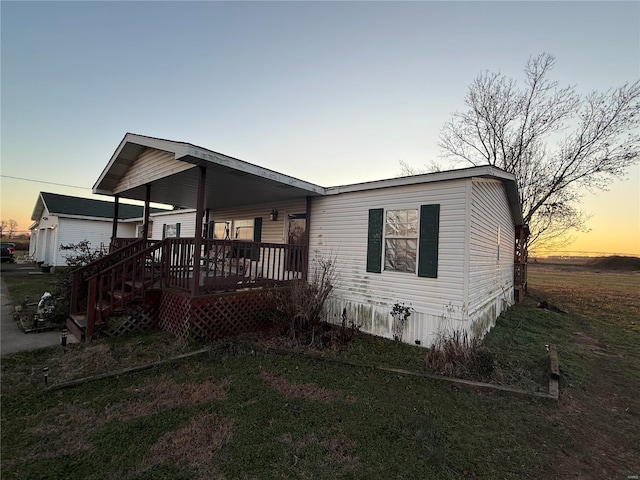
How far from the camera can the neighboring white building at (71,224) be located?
57.9 feet

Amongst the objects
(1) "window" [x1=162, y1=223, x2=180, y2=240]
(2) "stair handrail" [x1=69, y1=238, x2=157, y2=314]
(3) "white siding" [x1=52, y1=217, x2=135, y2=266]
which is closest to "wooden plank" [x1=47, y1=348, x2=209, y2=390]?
(2) "stair handrail" [x1=69, y1=238, x2=157, y2=314]

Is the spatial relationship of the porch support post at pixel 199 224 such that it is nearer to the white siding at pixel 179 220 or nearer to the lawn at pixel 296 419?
the lawn at pixel 296 419

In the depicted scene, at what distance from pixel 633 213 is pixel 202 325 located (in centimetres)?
2082

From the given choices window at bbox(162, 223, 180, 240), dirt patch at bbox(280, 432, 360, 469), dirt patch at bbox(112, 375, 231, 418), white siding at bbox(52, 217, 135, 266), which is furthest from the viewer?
white siding at bbox(52, 217, 135, 266)

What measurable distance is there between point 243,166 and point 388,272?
3782mm

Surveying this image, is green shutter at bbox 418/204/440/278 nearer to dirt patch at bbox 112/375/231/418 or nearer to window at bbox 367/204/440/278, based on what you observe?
window at bbox 367/204/440/278

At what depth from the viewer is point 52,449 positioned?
2.51 m

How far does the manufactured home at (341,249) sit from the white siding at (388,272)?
0.07 ft

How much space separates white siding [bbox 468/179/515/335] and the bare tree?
8.13 m

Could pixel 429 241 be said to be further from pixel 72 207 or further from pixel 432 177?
pixel 72 207

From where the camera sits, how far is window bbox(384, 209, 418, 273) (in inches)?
241

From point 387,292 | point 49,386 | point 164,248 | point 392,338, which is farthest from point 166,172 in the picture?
point 392,338

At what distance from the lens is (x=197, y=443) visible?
262 cm

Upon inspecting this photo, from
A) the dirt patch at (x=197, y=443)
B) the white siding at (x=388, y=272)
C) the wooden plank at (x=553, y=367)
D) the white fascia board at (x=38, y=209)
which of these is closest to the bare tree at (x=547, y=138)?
the wooden plank at (x=553, y=367)
